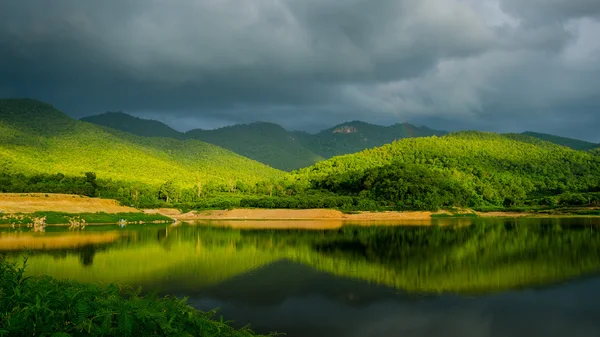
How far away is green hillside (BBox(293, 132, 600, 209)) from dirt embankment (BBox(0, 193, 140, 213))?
192 feet

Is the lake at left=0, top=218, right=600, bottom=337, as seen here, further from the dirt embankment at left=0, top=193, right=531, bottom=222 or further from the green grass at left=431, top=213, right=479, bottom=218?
the green grass at left=431, top=213, right=479, bottom=218

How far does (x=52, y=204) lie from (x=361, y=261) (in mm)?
54400

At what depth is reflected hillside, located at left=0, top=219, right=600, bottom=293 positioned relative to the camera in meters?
21.7

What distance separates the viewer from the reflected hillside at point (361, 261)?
855 inches

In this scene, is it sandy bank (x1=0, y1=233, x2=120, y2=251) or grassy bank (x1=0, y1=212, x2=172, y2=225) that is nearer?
sandy bank (x1=0, y1=233, x2=120, y2=251)

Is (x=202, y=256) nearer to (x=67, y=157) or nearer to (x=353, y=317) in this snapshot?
(x=353, y=317)

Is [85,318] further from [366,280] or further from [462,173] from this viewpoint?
[462,173]

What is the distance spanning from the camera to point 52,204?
208 feet

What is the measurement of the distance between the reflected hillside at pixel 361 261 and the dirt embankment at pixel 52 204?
76.8ft

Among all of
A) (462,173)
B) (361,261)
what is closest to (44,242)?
(361,261)

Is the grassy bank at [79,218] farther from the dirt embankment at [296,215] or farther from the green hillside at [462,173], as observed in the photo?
the green hillside at [462,173]

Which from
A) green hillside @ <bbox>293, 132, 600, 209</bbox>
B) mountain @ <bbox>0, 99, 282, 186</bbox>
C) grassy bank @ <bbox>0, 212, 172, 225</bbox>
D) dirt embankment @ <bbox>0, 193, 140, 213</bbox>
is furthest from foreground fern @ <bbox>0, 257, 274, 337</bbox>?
mountain @ <bbox>0, 99, 282, 186</bbox>

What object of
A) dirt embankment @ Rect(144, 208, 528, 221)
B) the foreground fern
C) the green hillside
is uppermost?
the green hillside

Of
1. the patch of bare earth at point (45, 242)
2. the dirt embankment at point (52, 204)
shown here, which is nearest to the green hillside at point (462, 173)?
the dirt embankment at point (52, 204)
